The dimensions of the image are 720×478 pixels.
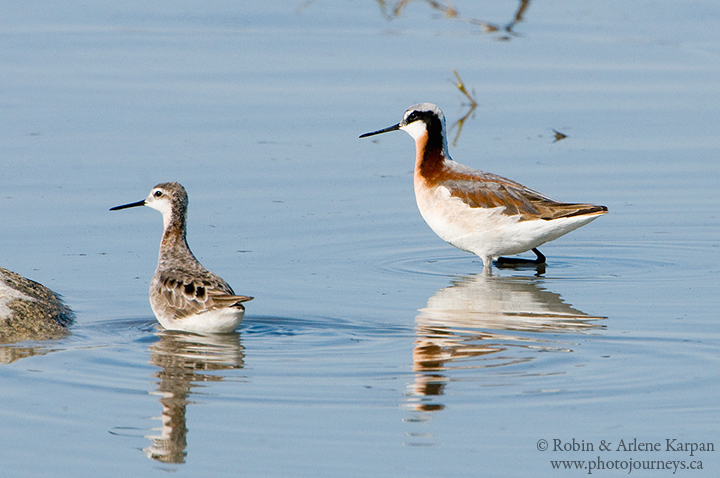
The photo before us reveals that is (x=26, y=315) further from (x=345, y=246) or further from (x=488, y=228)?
(x=488, y=228)

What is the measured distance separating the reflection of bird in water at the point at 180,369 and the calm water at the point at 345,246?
3 cm

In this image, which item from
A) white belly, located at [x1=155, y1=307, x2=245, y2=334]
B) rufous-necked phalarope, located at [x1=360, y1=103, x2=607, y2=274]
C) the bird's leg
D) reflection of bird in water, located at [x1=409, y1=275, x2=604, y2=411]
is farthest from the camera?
the bird's leg

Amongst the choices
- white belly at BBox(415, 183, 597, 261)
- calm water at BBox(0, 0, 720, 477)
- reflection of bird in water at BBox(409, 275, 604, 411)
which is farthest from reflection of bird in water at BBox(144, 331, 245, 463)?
white belly at BBox(415, 183, 597, 261)

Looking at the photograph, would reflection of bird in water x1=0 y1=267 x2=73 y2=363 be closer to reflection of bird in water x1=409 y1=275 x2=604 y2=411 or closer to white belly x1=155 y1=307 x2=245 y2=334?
white belly x1=155 y1=307 x2=245 y2=334

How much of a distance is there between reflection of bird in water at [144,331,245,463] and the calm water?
28mm

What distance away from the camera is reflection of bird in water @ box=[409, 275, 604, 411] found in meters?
8.04

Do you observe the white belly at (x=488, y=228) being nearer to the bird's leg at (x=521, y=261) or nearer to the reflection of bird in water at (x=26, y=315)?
the bird's leg at (x=521, y=261)

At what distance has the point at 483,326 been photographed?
9219 mm

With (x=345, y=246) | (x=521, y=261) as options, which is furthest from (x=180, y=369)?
(x=521, y=261)

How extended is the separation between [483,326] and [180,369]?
2.51 metres

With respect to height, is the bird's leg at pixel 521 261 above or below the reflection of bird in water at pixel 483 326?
above

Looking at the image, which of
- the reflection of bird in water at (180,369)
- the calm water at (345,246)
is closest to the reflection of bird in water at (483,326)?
the calm water at (345,246)

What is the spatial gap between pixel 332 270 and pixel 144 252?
1925 millimetres

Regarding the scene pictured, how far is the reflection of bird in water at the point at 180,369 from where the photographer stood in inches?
266
